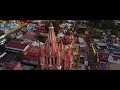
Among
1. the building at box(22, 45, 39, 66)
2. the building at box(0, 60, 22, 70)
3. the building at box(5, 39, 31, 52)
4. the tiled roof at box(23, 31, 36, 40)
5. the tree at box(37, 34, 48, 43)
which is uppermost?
the tiled roof at box(23, 31, 36, 40)

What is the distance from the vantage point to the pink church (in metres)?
4.73

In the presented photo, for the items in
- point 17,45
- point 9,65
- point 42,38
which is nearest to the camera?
point 9,65

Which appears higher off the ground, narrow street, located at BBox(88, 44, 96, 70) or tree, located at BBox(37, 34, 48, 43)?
tree, located at BBox(37, 34, 48, 43)

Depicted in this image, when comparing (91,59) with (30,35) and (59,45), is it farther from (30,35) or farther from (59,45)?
(30,35)

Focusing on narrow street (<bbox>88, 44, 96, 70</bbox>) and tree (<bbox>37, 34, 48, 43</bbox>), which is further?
tree (<bbox>37, 34, 48, 43</bbox>)

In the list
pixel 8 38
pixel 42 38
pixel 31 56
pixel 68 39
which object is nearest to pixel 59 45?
pixel 68 39

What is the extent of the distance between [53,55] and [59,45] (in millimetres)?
216

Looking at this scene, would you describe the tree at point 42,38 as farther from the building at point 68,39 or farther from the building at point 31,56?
the building at point 68,39

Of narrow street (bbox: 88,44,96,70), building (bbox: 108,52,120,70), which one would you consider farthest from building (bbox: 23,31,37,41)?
building (bbox: 108,52,120,70)

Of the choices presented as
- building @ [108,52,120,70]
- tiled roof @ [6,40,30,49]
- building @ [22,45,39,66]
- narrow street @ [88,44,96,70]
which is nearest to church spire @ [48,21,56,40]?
building @ [22,45,39,66]

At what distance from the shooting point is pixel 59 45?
4.80 meters

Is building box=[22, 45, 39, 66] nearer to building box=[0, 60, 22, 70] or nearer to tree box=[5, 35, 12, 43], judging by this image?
building box=[0, 60, 22, 70]
